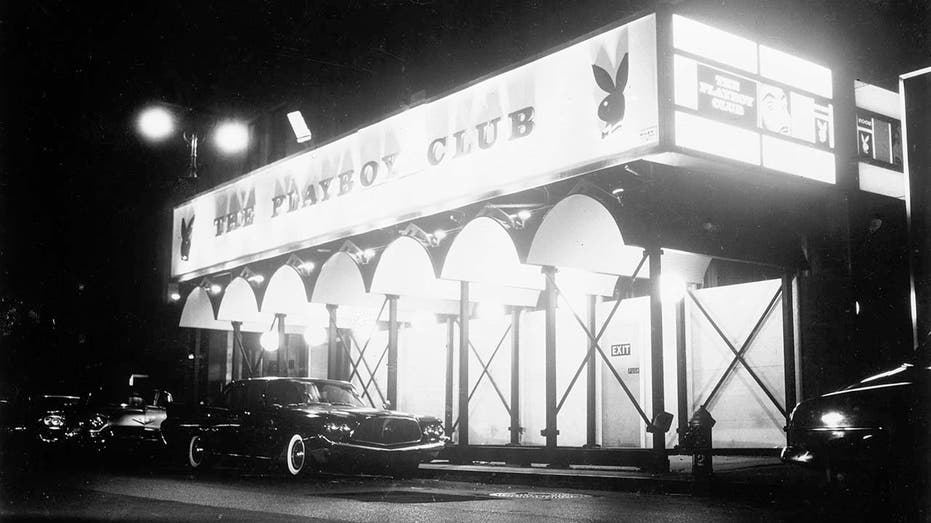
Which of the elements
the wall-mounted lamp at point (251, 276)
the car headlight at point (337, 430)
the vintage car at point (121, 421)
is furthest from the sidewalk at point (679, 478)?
the wall-mounted lamp at point (251, 276)

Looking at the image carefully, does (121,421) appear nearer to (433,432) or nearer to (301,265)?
(301,265)

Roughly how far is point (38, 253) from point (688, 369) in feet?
114

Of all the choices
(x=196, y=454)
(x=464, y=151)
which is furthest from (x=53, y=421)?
(x=464, y=151)

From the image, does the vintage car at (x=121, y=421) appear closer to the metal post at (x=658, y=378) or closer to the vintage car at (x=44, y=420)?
the vintage car at (x=44, y=420)

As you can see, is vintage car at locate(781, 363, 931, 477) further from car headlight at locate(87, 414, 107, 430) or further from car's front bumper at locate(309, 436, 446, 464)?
car headlight at locate(87, 414, 107, 430)

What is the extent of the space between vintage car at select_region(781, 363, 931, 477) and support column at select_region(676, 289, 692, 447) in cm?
798

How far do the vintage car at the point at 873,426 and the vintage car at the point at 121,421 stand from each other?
16.6 m

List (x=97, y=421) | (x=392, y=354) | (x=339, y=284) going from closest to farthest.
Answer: (x=392, y=354) → (x=339, y=284) → (x=97, y=421)

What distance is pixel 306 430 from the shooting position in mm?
14320

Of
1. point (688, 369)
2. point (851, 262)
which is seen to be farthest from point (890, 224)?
point (688, 369)

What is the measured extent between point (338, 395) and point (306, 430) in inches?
87.2

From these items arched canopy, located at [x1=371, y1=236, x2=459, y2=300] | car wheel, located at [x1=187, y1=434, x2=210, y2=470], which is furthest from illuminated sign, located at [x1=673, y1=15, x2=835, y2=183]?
car wheel, located at [x1=187, y1=434, x2=210, y2=470]

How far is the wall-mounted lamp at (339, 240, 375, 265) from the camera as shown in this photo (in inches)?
778

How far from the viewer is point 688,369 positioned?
17.3 meters
